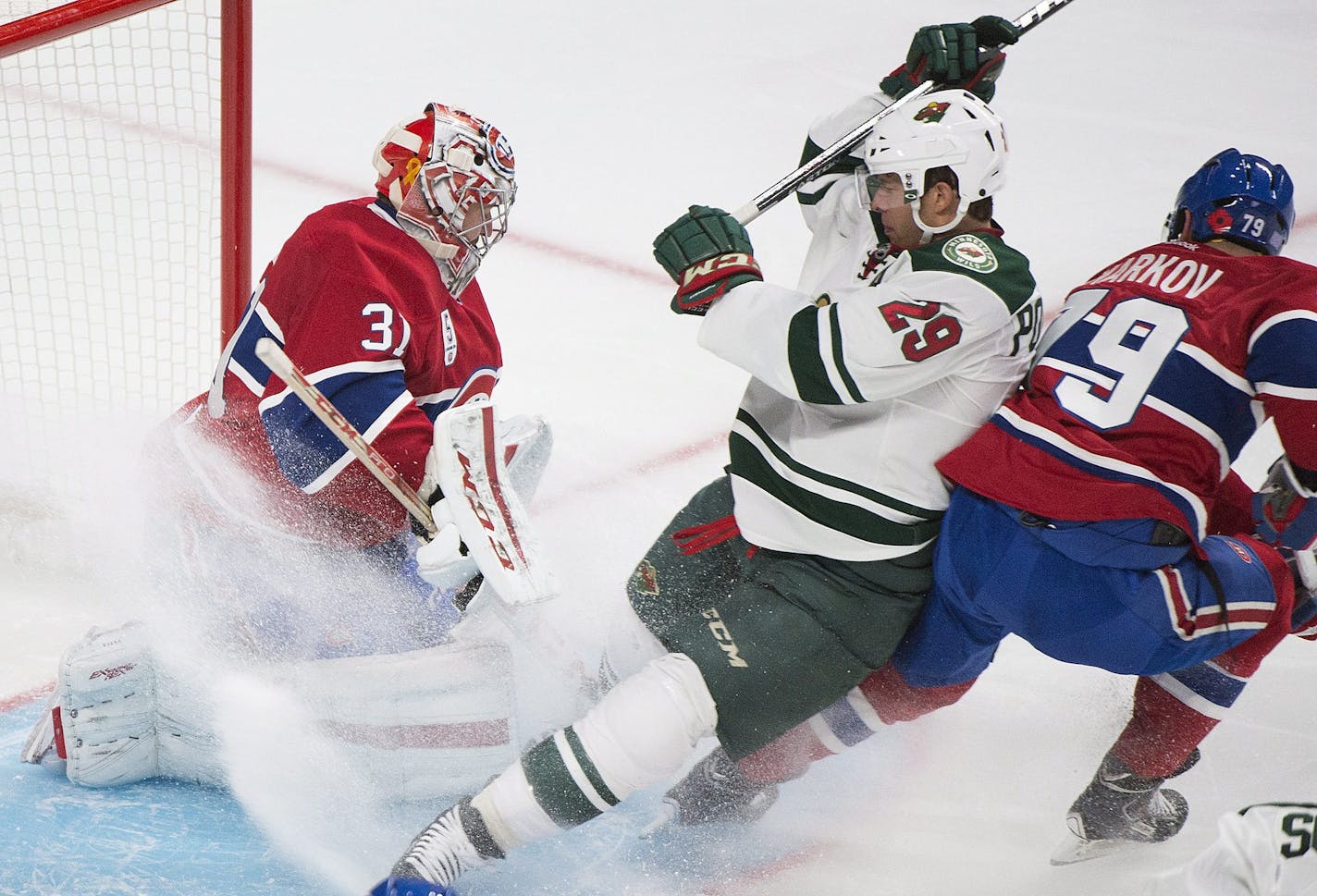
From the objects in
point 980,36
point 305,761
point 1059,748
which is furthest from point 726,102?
point 305,761

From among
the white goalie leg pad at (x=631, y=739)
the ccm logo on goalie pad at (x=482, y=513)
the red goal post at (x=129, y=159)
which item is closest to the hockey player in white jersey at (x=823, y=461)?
the white goalie leg pad at (x=631, y=739)

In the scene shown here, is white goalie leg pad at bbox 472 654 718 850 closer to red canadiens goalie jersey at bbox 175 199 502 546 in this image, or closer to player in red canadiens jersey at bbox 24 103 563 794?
player in red canadiens jersey at bbox 24 103 563 794

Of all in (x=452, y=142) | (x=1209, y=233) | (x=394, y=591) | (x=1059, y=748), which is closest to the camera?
(x=1209, y=233)

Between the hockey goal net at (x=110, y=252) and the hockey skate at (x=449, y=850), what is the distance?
1.21 m

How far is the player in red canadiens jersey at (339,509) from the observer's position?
2027 millimetres

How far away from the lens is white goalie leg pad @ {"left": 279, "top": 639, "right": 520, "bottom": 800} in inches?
82.5

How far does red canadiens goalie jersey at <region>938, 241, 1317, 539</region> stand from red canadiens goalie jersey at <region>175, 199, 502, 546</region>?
2.82 feet

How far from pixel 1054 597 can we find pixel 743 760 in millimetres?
600

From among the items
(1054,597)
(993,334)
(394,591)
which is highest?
(993,334)

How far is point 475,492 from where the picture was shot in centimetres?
200

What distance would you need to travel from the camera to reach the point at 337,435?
6.40ft

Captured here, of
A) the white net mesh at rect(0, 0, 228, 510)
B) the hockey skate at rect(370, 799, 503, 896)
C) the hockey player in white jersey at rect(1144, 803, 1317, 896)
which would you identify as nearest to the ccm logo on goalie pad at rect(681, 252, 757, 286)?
the hockey skate at rect(370, 799, 503, 896)

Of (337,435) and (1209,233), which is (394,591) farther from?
(1209,233)

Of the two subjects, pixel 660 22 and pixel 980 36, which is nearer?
pixel 980 36
